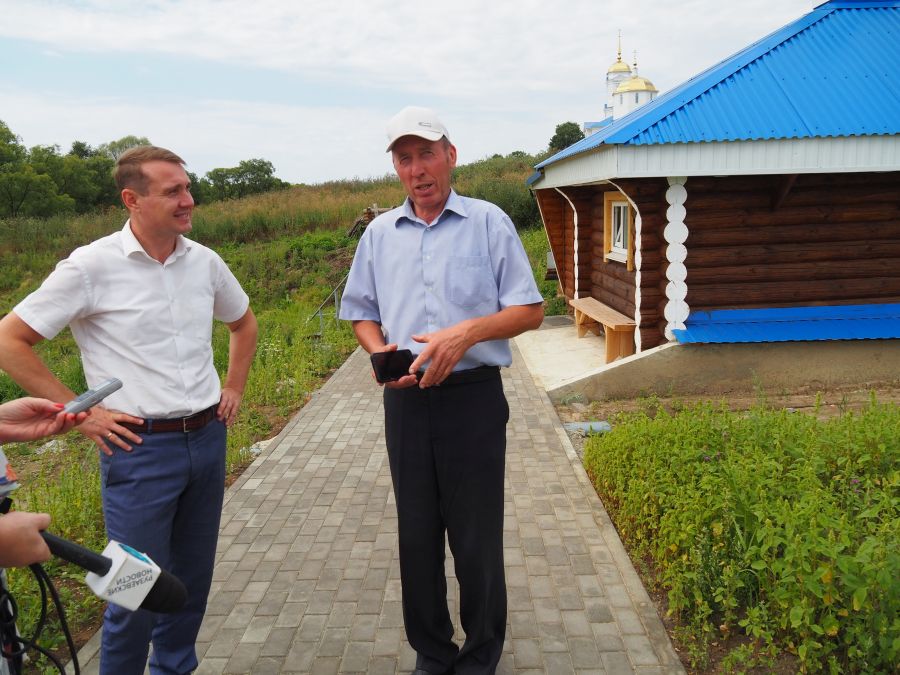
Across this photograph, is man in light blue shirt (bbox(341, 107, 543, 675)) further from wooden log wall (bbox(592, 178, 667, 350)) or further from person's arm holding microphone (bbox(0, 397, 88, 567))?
wooden log wall (bbox(592, 178, 667, 350))

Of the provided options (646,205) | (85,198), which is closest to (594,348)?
(646,205)

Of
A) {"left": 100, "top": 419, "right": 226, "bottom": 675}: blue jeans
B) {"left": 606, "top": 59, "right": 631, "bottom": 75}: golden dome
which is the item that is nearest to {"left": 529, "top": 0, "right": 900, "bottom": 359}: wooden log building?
{"left": 100, "top": 419, "right": 226, "bottom": 675}: blue jeans

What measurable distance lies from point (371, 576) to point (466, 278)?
214 cm

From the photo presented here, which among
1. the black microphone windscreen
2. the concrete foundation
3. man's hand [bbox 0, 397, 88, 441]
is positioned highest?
man's hand [bbox 0, 397, 88, 441]

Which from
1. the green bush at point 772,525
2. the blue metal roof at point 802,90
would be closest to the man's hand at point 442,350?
the green bush at point 772,525

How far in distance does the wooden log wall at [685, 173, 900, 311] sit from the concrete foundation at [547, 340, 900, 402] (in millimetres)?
543

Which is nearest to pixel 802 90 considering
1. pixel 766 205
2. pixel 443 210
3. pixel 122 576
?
pixel 766 205

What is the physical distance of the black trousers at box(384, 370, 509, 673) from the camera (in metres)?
2.79

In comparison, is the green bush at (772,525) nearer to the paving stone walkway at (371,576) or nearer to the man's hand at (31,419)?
the paving stone walkway at (371,576)

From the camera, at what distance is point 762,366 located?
25.6ft

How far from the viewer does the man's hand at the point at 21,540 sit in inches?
62.5

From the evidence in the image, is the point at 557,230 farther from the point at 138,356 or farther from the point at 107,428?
the point at 107,428

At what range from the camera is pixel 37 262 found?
26438 millimetres

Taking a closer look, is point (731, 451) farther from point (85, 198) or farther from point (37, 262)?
point (85, 198)
